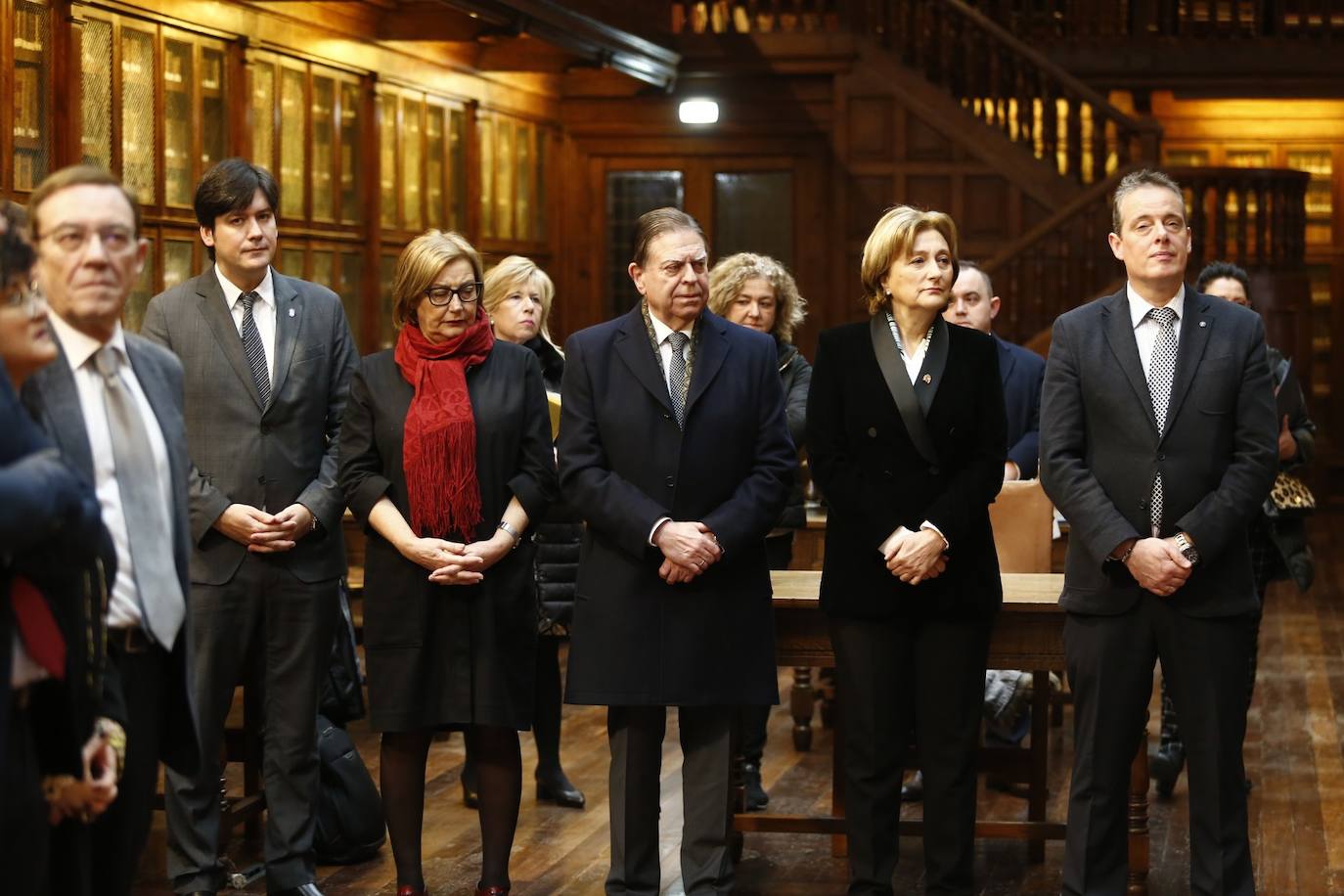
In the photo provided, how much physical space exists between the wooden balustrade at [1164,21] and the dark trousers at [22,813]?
39.0 ft

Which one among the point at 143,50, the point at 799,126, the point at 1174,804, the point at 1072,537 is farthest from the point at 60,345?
the point at 799,126

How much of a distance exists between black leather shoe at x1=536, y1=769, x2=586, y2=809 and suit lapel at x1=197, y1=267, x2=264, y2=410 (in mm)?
1752

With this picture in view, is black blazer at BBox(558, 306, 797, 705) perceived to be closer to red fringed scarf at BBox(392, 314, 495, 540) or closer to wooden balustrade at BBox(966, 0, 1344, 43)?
red fringed scarf at BBox(392, 314, 495, 540)

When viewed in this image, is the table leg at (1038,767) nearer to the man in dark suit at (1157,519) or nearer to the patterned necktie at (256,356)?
the man in dark suit at (1157,519)

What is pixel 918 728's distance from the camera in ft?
13.6

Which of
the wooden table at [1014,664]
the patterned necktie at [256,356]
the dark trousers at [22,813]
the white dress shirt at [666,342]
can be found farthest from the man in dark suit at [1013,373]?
the dark trousers at [22,813]

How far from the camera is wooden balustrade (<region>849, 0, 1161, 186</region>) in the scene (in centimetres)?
1185

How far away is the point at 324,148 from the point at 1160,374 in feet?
19.5

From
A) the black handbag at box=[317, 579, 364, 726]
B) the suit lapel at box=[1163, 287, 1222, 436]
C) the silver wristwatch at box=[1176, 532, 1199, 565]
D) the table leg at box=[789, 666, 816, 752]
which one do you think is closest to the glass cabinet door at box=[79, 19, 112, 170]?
the black handbag at box=[317, 579, 364, 726]

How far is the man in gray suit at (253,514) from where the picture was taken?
4242 mm

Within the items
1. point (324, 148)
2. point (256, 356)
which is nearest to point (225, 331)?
point (256, 356)

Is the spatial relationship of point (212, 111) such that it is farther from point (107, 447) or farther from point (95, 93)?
point (107, 447)

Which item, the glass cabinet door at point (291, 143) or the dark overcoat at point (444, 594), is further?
the glass cabinet door at point (291, 143)

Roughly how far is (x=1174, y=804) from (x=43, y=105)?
464 cm
